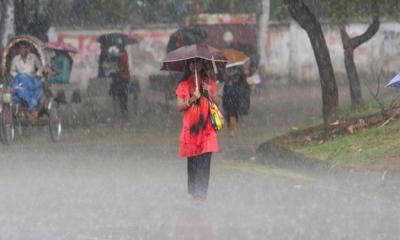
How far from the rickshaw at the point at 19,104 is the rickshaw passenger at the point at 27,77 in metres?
0.06

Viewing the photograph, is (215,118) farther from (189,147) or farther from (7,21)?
(7,21)

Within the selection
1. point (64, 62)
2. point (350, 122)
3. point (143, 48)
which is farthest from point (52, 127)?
point (143, 48)

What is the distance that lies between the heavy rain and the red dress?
1cm

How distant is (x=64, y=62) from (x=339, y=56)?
12.7 m

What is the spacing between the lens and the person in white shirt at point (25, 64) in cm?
2028

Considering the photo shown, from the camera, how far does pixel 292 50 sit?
125ft

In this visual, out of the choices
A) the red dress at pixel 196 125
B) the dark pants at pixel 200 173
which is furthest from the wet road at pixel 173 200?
the red dress at pixel 196 125

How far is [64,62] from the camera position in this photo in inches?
1139

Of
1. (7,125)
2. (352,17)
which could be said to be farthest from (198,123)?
(352,17)

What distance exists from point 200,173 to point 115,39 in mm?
21925

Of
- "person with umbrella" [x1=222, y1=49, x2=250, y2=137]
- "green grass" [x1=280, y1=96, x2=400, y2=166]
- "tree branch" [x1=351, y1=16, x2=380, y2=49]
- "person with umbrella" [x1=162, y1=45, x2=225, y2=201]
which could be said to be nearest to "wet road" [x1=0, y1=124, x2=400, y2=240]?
"person with umbrella" [x1=162, y1=45, x2=225, y2=201]

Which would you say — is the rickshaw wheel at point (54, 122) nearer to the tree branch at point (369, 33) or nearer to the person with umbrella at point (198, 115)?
the tree branch at point (369, 33)

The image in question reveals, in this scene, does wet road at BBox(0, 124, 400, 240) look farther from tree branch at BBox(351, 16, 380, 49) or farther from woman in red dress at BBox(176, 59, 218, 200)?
tree branch at BBox(351, 16, 380, 49)

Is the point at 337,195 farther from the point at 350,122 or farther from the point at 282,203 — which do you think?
the point at 350,122
